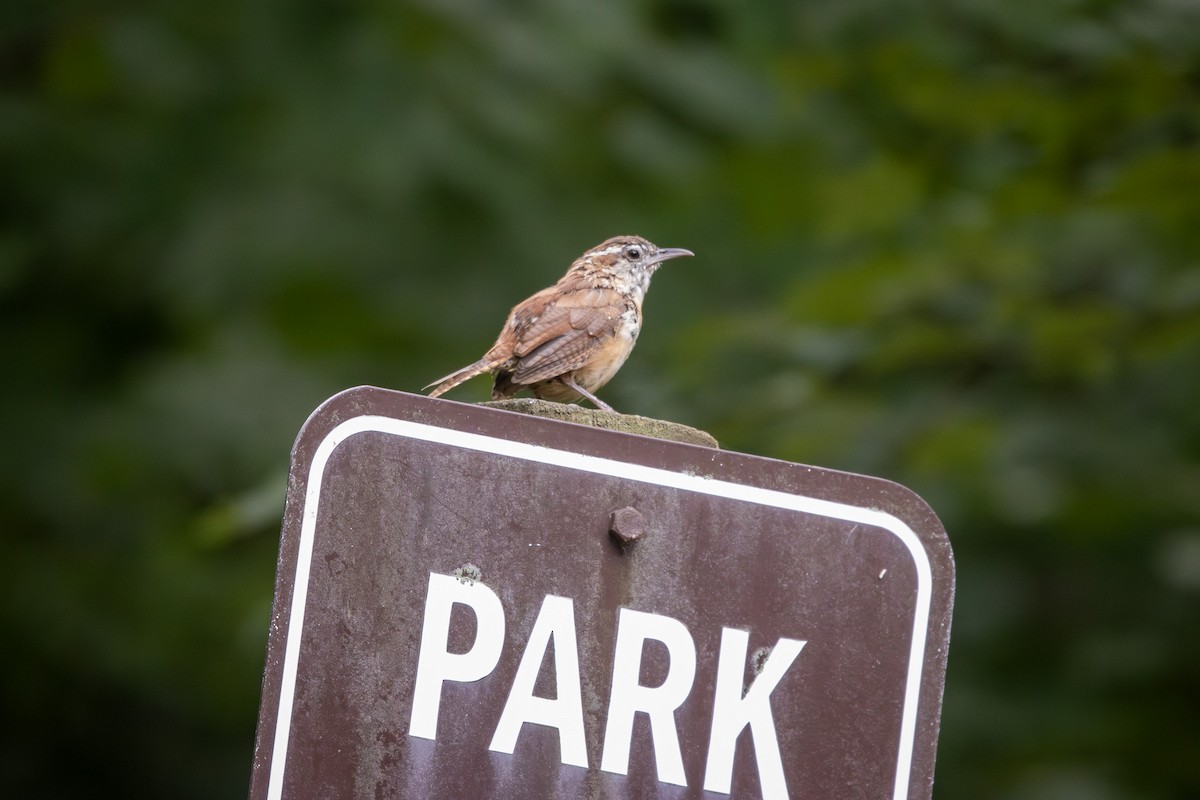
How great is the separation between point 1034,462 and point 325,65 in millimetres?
2685

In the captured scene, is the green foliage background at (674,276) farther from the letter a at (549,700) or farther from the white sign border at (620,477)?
the letter a at (549,700)

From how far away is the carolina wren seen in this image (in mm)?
2988

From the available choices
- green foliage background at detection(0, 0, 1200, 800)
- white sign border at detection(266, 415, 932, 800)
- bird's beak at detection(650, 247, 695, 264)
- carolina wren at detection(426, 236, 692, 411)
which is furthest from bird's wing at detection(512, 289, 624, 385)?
white sign border at detection(266, 415, 932, 800)

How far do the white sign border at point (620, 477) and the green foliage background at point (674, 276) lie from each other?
76.2 inches

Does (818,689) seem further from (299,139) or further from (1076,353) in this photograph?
(299,139)

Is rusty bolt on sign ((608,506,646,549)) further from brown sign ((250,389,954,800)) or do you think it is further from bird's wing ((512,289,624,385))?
bird's wing ((512,289,624,385))

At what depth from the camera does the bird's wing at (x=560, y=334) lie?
117 inches

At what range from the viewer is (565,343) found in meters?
3.03

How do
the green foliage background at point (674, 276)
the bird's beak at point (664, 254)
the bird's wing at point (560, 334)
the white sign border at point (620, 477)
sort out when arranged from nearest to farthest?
the white sign border at point (620, 477), the bird's wing at point (560, 334), the bird's beak at point (664, 254), the green foliage background at point (674, 276)

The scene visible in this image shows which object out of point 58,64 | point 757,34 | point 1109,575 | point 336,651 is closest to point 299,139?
point 58,64

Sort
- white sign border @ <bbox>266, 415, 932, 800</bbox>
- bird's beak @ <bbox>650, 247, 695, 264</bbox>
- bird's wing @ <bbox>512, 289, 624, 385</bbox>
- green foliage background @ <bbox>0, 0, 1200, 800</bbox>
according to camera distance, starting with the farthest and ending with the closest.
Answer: green foliage background @ <bbox>0, 0, 1200, 800</bbox> < bird's beak @ <bbox>650, 247, 695, 264</bbox> < bird's wing @ <bbox>512, 289, 624, 385</bbox> < white sign border @ <bbox>266, 415, 932, 800</bbox>

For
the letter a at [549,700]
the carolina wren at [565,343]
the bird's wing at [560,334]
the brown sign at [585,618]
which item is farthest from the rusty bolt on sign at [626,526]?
the bird's wing at [560,334]

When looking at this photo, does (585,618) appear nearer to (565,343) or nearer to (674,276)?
(565,343)

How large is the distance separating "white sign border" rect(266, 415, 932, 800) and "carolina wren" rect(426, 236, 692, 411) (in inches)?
37.6
